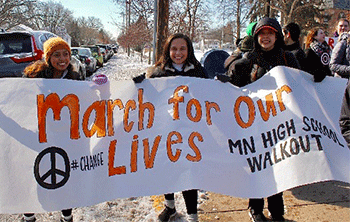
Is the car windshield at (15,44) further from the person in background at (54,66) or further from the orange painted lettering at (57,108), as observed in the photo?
the orange painted lettering at (57,108)

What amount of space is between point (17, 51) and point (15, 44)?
21cm

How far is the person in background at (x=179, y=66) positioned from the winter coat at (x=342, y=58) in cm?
255

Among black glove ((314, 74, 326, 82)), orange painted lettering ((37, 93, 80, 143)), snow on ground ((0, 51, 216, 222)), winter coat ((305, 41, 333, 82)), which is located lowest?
snow on ground ((0, 51, 216, 222))

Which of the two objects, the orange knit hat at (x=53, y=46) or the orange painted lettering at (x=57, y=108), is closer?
the orange painted lettering at (x=57, y=108)

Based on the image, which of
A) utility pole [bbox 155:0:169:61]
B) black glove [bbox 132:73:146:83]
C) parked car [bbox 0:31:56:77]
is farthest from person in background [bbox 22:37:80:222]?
parked car [bbox 0:31:56:77]

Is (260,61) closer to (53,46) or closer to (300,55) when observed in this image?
(300,55)

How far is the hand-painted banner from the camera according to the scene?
246cm

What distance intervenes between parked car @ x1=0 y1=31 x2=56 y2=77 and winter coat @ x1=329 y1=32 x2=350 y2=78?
293 inches

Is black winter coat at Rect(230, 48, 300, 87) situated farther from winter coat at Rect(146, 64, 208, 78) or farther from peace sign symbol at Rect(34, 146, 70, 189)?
peace sign symbol at Rect(34, 146, 70, 189)

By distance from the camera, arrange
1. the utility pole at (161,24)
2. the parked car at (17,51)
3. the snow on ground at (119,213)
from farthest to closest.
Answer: the parked car at (17,51)
the utility pole at (161,24)
the snow on ground at (119,213)

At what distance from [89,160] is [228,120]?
3.97 feet

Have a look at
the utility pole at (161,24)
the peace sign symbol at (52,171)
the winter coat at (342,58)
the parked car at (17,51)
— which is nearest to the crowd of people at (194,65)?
the peace sign symbol at (52,171)

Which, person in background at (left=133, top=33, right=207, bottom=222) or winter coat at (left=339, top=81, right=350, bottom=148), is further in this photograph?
winter coat at (left=339, top=81, right=350, bottom=148)

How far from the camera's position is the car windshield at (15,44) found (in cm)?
869
